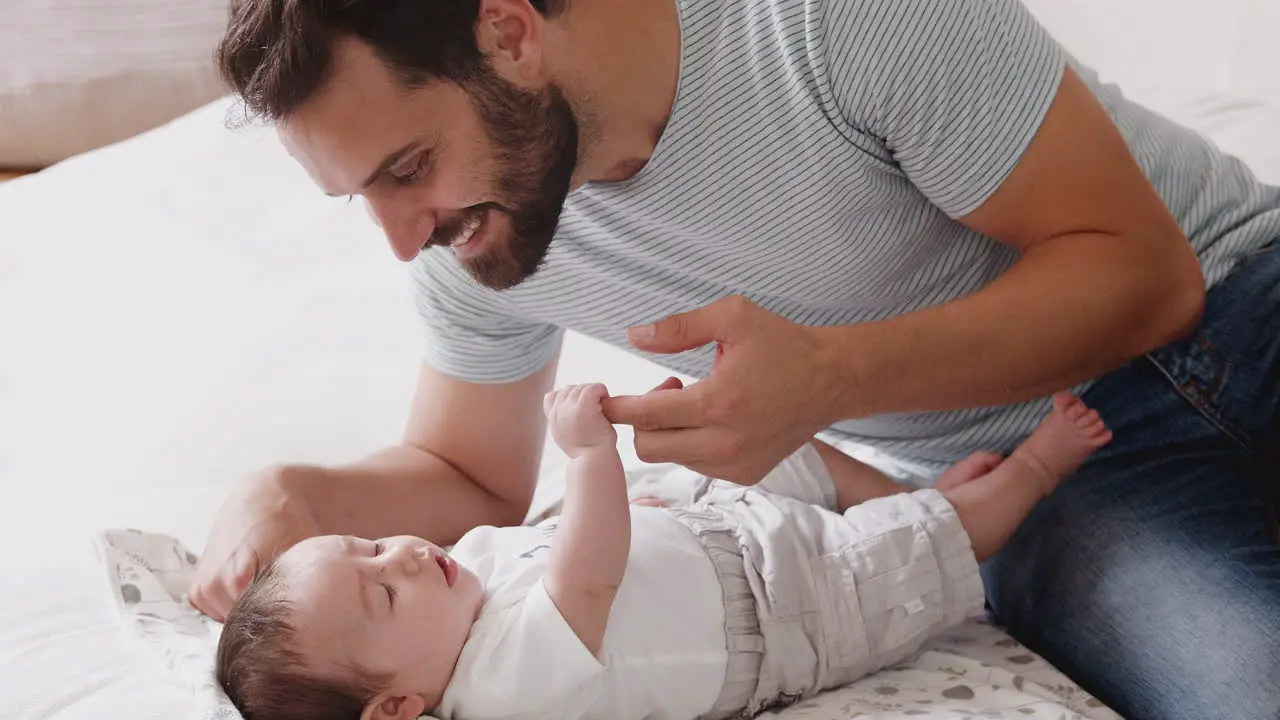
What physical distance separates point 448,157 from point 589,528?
33cm

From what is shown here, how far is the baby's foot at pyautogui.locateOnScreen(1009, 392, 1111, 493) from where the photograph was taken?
49.5 inches

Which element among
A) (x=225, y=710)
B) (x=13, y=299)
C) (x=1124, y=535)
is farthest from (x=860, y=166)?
(x=13, y=299)

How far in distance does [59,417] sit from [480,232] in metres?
0.81

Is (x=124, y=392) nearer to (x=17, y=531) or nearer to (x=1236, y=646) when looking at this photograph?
(x=17, y=531)

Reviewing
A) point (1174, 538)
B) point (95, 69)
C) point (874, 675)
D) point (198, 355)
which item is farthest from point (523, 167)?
point (95, 69)

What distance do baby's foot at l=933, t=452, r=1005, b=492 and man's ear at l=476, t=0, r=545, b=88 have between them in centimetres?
59

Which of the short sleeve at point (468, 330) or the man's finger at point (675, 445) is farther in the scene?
the short sleeve at point (468, 330)

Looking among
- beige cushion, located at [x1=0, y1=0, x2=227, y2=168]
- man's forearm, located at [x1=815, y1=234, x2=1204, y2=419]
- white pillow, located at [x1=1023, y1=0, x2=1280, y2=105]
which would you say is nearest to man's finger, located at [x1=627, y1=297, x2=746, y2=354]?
man's forearm, located at [x1=815, y1=234, x2=1204, y2=419]

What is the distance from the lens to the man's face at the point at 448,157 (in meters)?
1.04

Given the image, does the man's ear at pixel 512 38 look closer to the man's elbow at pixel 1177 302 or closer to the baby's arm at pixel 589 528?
the baby's arm at pixel 589 528

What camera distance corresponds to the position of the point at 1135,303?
1.17 meters

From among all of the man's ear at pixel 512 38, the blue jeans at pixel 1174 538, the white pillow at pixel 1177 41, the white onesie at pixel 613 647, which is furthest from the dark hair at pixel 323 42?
the white pillow at pixel 1177 41

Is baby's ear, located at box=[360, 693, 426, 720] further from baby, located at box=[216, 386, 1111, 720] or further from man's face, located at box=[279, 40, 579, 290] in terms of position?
man's face, located at box=[279, 40, 579, 290]

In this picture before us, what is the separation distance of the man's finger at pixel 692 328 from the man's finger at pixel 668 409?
0.04m
